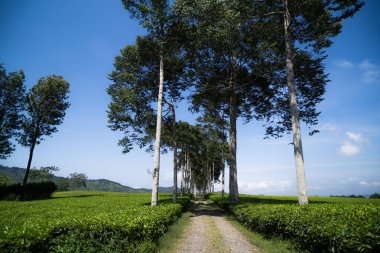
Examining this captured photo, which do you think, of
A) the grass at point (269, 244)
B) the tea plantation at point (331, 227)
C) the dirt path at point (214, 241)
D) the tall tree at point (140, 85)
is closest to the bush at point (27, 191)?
the tall tree at point (140, 85)

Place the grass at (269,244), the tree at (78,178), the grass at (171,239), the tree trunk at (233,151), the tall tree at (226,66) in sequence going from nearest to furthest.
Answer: the grass at (269,244) → the grass at (171,239) → the tall tree at (226,66) → the tree trunk at (233,151) → the tree at (78,178)

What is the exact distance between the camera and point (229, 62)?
24016 millimetres

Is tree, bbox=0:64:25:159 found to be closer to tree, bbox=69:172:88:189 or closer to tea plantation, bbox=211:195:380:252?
tea plantation, bbox=211:195:380:252

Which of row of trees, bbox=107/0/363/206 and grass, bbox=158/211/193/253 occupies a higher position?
row of trees, bbox=107/0/363/206

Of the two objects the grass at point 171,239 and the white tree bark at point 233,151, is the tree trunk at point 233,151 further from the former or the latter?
the grass at point 171,239

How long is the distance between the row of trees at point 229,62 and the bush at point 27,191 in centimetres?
2066

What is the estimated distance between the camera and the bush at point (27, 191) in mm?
30766

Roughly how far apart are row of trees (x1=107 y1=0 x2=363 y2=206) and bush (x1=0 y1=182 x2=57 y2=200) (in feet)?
67.8

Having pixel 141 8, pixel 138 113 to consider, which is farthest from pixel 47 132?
pixel 141 8

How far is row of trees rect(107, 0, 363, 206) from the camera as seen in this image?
50.6ft

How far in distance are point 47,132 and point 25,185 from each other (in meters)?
9.66

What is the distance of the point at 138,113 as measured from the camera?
21.9m

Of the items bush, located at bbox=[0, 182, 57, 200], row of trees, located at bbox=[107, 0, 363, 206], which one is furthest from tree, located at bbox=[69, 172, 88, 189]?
row of trees, located at bbox=[107, 0, 363, 206]

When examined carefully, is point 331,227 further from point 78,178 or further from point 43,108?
point 78,178
